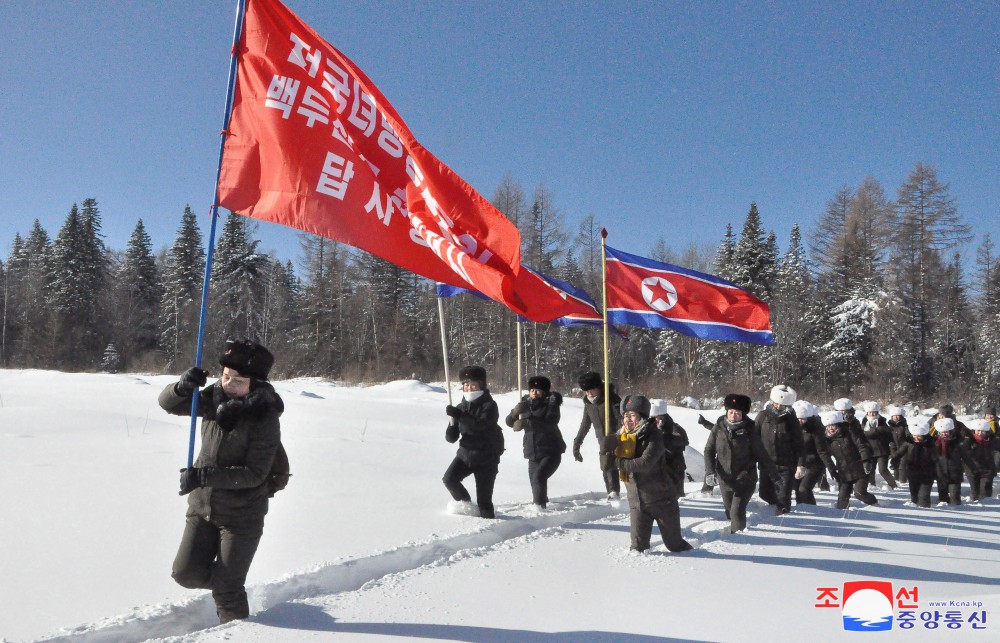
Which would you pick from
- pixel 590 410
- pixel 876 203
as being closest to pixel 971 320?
pixel 876 203

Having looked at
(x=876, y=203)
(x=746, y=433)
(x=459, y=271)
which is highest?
(x=876, y=203)

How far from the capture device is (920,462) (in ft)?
38.1

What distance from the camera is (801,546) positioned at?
24.0 feet

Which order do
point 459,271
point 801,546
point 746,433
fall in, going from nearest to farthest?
point 459,271 → point 801,546 → point 746,433

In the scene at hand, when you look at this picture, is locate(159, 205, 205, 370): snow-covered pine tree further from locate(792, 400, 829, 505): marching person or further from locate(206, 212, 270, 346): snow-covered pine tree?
locate(792, 400, 829, 505): marching person

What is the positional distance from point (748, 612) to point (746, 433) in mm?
3603

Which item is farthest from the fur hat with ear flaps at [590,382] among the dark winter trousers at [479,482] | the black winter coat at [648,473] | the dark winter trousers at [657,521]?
the dark winter trousers at [657,521]

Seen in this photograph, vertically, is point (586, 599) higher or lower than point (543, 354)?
lower

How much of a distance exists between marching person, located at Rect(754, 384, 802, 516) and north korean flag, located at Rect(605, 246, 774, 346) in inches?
36.9

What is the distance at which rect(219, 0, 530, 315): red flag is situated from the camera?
5598 millimetres

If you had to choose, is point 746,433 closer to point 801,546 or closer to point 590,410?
point 801,546

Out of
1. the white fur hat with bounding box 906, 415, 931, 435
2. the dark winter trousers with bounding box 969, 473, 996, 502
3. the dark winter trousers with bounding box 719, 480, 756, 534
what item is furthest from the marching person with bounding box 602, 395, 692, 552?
the dark winter trousers with bounding box 969, 473, 996, 502

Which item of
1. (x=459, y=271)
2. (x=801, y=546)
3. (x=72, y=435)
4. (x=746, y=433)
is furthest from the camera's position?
(x=72, y=435)

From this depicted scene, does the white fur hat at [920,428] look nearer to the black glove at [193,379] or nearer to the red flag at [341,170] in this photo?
the red flag at [341,170]
